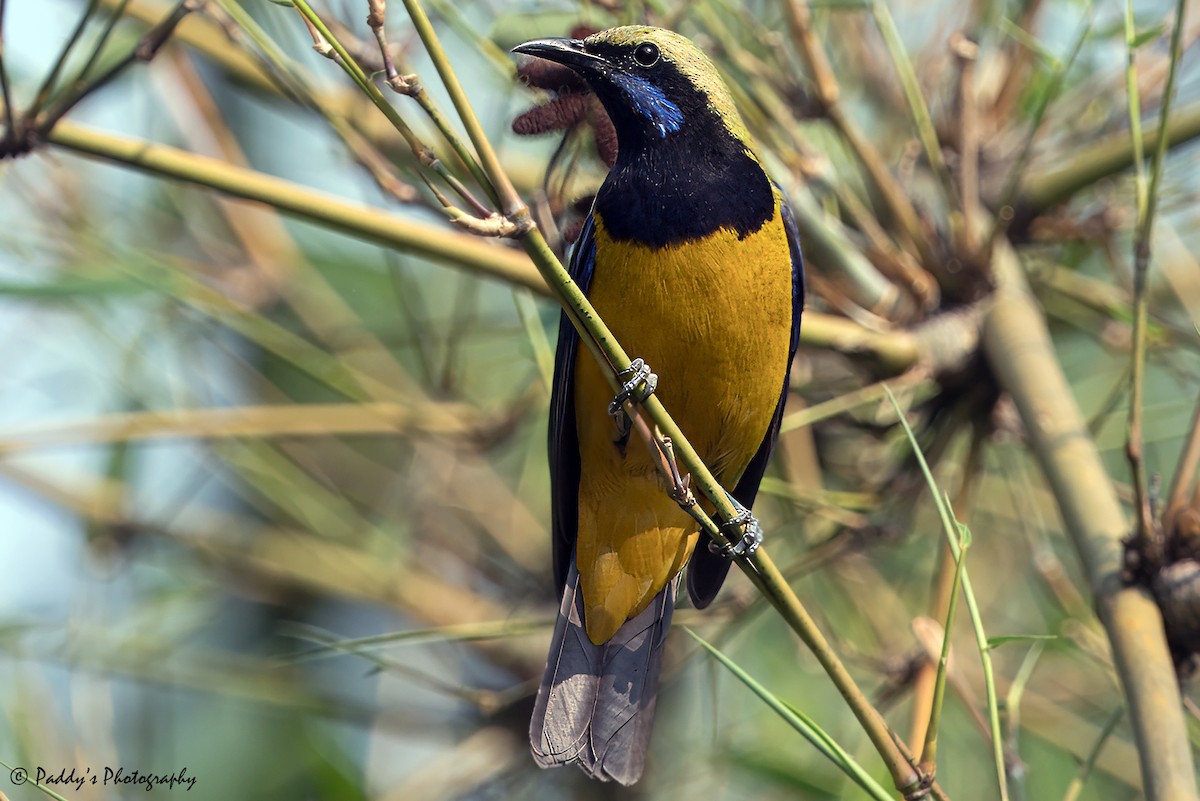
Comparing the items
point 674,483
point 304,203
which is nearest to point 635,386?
point 674,483

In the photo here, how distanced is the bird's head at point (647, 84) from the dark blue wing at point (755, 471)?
31cm

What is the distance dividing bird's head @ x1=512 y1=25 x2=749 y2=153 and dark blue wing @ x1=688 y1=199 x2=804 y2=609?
1.03 feet

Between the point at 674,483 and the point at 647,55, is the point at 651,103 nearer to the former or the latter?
the point at 647,55

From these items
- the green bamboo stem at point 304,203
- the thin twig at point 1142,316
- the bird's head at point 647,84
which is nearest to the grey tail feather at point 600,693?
the green bamboo stem at point 304,203

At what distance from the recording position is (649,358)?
3014 mm

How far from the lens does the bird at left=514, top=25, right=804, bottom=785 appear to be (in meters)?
3.02

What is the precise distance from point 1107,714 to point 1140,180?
256 cm

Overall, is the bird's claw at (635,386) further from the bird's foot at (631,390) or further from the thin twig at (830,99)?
the thin twig at (830,99)

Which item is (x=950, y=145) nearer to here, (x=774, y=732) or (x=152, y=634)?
(x=774, y=732)

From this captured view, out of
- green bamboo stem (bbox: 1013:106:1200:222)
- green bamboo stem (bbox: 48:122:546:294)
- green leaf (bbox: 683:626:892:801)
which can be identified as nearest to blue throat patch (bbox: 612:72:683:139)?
green bamboo stem (bbox: 48:122:546:294)

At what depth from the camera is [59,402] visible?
439 cm

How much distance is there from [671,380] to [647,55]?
923mm

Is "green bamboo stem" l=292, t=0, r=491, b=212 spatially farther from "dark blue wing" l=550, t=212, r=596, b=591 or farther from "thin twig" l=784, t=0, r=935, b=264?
"thin twig" l=784, t=0, r=935, b=264

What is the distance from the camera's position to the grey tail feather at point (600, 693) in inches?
127
